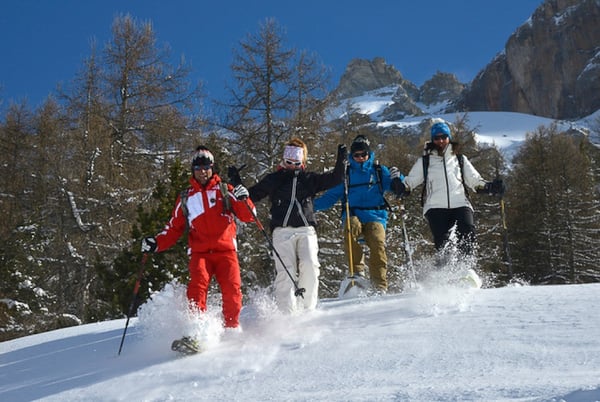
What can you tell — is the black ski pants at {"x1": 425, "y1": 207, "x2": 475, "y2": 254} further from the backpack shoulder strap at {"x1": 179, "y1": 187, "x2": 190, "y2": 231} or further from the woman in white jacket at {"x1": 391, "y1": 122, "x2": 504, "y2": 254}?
the backpack shoulder strap at {"x1": 179, "y1": 187, "x2": 190, "y2": 231}

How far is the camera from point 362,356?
4.12 m

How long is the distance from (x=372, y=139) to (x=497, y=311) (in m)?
20.0

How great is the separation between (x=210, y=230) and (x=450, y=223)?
275 centimetres

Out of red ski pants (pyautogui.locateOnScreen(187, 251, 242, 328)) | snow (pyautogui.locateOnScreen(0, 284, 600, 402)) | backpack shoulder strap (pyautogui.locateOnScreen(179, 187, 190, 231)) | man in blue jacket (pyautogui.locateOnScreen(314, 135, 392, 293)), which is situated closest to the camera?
snow (pyautogui.locateOnScreen(0, 284, 600, 402))

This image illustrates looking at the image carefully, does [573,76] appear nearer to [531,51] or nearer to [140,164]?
[531,51]

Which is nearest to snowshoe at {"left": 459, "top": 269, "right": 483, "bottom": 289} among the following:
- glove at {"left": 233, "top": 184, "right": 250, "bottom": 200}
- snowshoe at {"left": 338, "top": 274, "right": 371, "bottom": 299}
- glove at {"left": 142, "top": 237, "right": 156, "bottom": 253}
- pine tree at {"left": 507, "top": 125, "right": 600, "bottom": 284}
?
snowshoe at {"left": 338, "top": 274, "right": 371, "bottom": 299}

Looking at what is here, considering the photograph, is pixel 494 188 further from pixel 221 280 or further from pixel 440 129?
pixel 221 280

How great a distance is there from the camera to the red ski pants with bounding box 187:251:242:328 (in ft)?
16.8

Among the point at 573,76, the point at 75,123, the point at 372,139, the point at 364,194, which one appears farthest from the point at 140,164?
the point at 573,76

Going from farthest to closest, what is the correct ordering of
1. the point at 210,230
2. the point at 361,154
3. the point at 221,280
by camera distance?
the point at 361,154 < the point at 210,230 < the point at 221,280

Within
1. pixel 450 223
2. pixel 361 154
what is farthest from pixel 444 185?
pixel 361 154

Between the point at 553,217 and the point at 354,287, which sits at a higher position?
the point at 354,287

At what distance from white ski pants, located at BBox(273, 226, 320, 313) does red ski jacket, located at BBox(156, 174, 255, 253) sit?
1.82 ft

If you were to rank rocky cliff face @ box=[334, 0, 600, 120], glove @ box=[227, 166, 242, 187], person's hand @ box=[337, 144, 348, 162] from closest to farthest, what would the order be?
1. glove @ box=[227, 166, 242, 187]
2. person's hand @ box=[337, 144, 348, 162]
3. rocky cliff face @ box=[334, 0, 600, 120]
